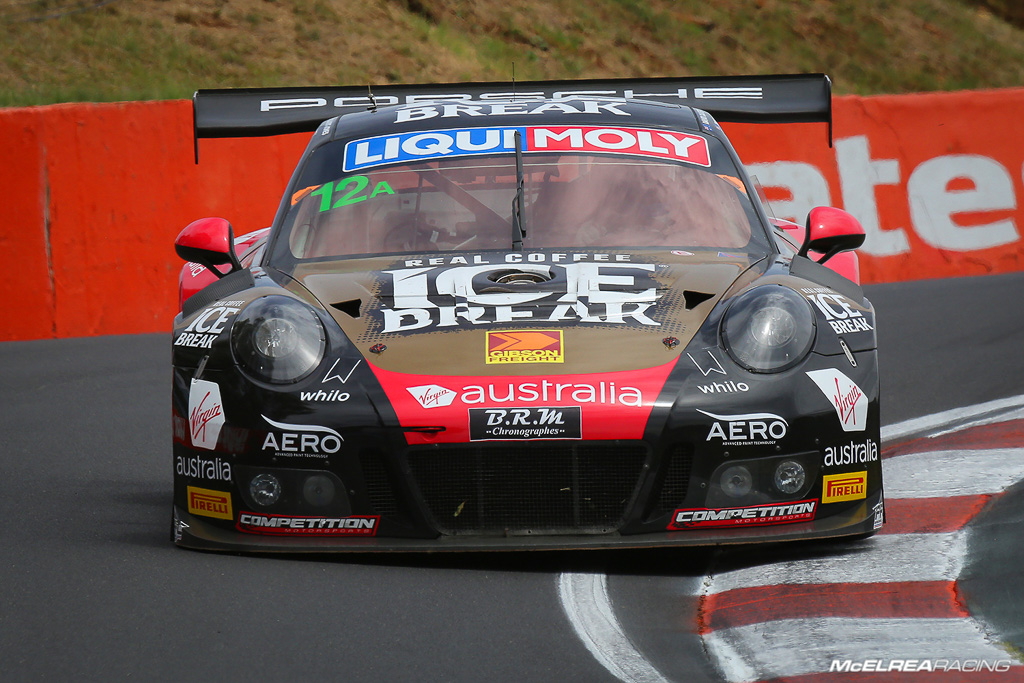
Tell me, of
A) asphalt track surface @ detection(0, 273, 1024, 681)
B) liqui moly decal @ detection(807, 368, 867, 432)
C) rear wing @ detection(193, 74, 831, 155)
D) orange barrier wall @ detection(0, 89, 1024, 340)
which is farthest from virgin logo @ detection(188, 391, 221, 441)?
orange barrier wall @ detection(0, 89, 1024, 340)

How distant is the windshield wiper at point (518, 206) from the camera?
4.91m

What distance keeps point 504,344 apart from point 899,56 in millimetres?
26206

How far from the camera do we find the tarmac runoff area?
3.30 m

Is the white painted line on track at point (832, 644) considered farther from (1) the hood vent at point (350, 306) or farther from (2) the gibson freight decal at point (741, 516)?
(1) the hood vent at point (350, 306)

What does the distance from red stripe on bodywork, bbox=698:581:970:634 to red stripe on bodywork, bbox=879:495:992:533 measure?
0.62 meters

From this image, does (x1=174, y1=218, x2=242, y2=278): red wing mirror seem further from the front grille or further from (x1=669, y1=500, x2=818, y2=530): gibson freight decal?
(x1=669, y1=500, x2=818, y2=530): gibson freight decal

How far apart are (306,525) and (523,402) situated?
72 cm

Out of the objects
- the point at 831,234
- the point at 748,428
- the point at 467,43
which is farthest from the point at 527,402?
the point at 467,43

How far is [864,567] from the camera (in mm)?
4086

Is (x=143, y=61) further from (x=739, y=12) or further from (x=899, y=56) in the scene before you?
(x=899, y=56)

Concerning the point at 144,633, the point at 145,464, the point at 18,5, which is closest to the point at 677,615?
the point at 144,633

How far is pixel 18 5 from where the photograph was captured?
65.3 feet

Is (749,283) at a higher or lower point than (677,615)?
higher

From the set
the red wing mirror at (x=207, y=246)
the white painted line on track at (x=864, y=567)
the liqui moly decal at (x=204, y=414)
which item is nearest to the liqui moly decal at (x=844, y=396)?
the white painted line on track at (x=864, y=567)
